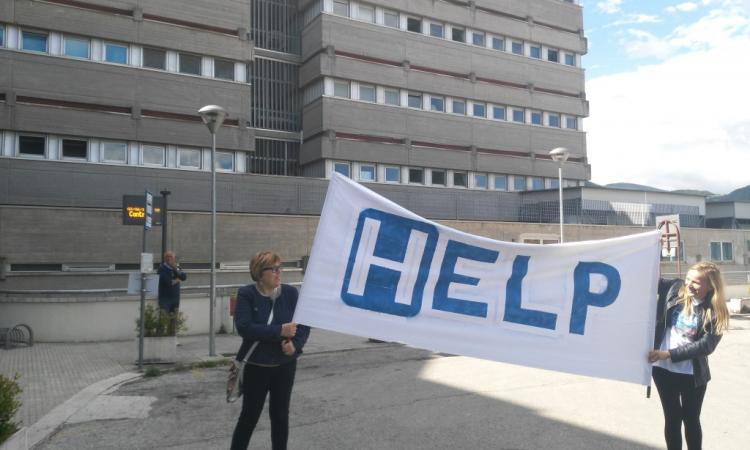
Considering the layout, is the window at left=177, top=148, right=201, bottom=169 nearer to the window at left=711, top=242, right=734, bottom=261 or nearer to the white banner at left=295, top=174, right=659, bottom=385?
the white banner at left=295, top=174, right=659, bottom=385

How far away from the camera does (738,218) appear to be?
129ft

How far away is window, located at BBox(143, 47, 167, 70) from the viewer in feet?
84.6

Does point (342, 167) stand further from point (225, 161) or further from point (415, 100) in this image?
point (225, 161)

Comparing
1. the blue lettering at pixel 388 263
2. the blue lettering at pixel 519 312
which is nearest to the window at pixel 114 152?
the blue lettering at pixel 388 263

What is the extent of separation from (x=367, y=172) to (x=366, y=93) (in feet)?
13.4

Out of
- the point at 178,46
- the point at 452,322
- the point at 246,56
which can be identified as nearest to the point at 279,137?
the point at 246,56

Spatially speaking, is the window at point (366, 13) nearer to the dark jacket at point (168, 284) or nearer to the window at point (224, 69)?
the window at point (224, 69)

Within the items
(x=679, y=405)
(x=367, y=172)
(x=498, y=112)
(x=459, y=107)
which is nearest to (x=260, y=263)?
(x=679, y=405)

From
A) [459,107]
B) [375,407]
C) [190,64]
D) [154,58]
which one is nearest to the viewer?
[375,407]

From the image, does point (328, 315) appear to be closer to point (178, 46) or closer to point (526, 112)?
point (178, 46)

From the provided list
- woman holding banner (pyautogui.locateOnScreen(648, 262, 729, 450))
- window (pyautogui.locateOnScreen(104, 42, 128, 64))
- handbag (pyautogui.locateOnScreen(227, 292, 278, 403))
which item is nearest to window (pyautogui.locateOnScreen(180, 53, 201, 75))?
window (pyautogui.locateOnScreen(104, 42, 128, 64))

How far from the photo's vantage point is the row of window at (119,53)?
2345cm

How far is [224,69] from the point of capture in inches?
1085

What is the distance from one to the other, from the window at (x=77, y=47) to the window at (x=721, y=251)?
33.1m
